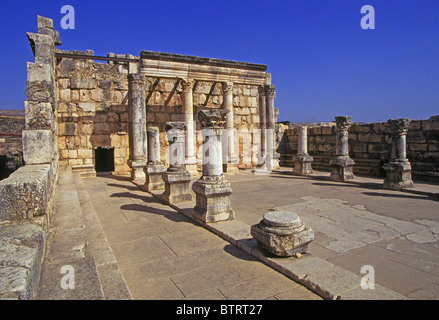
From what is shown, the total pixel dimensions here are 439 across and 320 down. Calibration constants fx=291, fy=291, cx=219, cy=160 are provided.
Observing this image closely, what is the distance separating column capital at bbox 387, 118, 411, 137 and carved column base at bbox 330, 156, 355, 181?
181cm

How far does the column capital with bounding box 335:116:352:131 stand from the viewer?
10609mm

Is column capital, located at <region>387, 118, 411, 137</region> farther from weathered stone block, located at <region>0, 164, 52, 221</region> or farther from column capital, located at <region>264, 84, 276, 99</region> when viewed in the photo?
weathered stone block, located at <region>0, 164, 52, 221</region>

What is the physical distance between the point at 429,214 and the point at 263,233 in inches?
174

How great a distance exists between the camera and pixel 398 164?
8914mm

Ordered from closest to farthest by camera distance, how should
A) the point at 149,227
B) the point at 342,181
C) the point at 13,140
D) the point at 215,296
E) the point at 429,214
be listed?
1. the point at 215,296
2. the point at 149,227
3. the point at 429,214
4. the point at 342,181
5. the point at 13,140

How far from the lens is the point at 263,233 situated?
3.87 m

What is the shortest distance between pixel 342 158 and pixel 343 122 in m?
1.32

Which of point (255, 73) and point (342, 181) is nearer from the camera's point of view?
point (342, 181)

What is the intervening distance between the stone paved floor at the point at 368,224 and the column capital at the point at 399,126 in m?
1.91

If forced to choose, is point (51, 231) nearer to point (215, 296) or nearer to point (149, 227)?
point (149, 227)

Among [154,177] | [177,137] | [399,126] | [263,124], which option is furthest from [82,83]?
[399,126]

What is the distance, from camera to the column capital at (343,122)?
10609 mm
